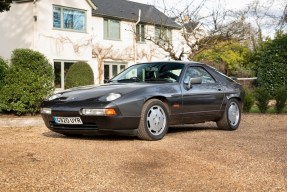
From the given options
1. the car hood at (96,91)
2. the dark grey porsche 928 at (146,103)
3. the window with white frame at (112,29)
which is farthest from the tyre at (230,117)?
the window with white frame at (112,29)

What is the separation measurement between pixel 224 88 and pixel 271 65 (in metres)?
10.1

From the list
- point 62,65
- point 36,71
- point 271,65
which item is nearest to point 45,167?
point 36,71

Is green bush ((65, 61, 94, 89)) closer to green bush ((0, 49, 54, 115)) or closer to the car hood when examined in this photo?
green bush ((0, 49, 54, 115))

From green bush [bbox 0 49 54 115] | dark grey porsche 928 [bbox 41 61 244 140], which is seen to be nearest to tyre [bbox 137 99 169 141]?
dark grey porsche 928 [bbox 41 61 244 140]

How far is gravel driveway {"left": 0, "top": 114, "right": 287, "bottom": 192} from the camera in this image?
464cm

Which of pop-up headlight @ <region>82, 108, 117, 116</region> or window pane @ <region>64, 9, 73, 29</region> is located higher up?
window pane @ <region>64, 9, 73, 29</region>

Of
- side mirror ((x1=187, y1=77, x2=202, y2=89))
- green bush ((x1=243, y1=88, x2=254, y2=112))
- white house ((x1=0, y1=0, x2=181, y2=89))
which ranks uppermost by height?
white house ((x1=0, y1=0, x2=181, y2=89))

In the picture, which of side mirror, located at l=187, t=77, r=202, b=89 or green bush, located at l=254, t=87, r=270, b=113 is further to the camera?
green bush, located at l=254, t=87, r=270, b=113

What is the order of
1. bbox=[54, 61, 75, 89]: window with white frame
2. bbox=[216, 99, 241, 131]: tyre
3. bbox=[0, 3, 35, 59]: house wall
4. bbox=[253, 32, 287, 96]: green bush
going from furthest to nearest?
bbox=[54, 61, 75, 89]: window with white frame < bbox=[0, 3, 35, 59]: house wall < bbox=[253, 32, 287, 96]: green bush < bbox=[216, 99, 241, 131]: tyre

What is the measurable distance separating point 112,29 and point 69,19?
182 inches

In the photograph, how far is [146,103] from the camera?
7723mm

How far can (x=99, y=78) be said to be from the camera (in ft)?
94.4

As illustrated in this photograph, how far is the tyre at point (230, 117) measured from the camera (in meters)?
Result: 9.52

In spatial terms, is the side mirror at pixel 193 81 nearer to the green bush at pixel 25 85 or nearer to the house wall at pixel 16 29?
the green bush at pixel 25 85
